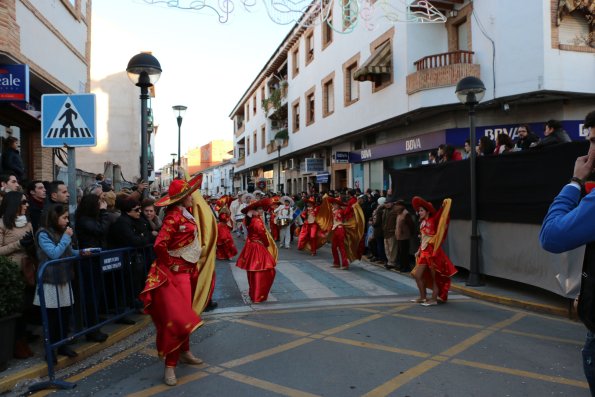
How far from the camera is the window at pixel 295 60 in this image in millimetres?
30031

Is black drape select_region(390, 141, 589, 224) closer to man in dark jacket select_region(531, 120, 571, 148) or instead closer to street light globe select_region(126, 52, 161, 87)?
man in dark jacket select_region(531, 120, 571, 148)

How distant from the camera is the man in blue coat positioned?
7.64 ft

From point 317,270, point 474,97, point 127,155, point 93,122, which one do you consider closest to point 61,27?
point 93,122

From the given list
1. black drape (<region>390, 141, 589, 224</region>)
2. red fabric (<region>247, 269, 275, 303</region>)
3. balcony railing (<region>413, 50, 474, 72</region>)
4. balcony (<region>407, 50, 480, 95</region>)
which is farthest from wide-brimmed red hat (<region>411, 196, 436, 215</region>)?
balcony railing (<region>413, 50, 474, 72</region>)

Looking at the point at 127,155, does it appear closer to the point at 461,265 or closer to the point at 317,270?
the point at 317,270

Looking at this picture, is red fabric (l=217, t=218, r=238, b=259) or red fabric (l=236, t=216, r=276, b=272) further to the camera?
red fabric (l=217, t=218, r=238, b=259)

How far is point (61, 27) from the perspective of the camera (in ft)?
37.4

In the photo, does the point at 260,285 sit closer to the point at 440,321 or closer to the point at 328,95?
the point at 440,321

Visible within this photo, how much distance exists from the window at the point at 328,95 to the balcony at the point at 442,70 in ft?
27.8

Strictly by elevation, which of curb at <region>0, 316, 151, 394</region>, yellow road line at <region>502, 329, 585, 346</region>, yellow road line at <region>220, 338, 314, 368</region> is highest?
curb at <region>0, 316, 151, 394</region>

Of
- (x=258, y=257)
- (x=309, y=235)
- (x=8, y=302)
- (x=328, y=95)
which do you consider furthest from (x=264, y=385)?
(x=328, y=95)

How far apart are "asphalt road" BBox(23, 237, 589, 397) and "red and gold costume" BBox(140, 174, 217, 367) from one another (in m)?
0.43

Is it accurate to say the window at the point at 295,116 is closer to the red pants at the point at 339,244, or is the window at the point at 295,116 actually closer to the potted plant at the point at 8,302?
the red pants at the point at 339,244

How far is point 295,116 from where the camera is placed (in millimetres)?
31016
